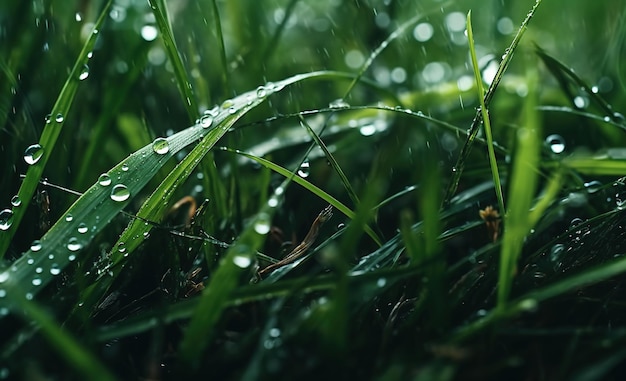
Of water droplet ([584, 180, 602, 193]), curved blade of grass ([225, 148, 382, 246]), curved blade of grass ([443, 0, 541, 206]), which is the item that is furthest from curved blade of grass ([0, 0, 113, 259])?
Result: water droplet ([584, 180, 602, 193])

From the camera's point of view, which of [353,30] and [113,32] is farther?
[353,30]

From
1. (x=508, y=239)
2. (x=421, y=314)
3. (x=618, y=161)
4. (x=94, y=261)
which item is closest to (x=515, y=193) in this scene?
(x=508, y=239)

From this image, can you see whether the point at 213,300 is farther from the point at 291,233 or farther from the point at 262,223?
the point at 291,233

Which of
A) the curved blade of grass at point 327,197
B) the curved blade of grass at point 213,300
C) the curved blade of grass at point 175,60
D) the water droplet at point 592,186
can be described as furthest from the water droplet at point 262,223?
the water droplet at point 592,186

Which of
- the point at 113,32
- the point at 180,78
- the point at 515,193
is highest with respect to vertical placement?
the point at 113,32

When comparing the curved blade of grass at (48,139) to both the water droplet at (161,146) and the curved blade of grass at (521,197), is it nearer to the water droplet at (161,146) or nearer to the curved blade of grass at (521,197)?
the water droplet at (161,146)

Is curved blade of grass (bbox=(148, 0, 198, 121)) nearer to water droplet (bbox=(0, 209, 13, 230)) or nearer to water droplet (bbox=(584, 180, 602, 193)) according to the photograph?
water droplet (bbox=(0, 209, 13, 230))

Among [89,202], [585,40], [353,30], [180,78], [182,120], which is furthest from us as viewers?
[585,40]

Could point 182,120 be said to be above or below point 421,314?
above

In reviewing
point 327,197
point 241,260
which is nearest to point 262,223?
point 241,260

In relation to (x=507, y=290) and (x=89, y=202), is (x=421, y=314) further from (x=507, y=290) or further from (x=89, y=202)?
(x=89, y=202)
